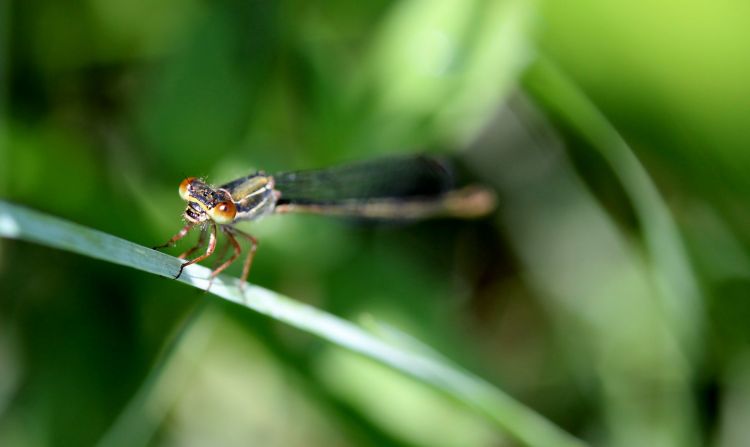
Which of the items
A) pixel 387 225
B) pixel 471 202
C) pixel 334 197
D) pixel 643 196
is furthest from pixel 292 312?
pixel 471 202

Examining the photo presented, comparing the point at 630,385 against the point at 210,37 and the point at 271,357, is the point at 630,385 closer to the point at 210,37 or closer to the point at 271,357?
the point at 271,357

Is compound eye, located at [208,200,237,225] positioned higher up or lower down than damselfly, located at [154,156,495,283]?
lower down

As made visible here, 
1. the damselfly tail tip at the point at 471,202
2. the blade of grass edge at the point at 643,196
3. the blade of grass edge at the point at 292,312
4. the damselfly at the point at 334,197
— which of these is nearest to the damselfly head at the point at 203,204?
the damselfly at the point at 334,197

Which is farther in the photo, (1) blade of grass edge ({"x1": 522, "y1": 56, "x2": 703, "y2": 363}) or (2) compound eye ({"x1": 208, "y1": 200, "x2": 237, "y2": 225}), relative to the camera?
(1) blade of grass edge ({"x1": 522, "y1": 56, "x2": 703, "y2": 363})

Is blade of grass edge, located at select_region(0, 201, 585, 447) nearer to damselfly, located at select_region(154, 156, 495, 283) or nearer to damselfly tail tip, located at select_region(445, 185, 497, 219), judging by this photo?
damselfly, located at select_region(154, 156, 495, 283)

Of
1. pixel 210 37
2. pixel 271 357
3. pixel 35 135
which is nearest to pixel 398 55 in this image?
pixel 210 37

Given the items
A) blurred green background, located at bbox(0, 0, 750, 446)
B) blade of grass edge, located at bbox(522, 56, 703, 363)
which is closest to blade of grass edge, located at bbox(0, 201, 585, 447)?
blurred green background, located at bbox(0, 0, 750, 446)
